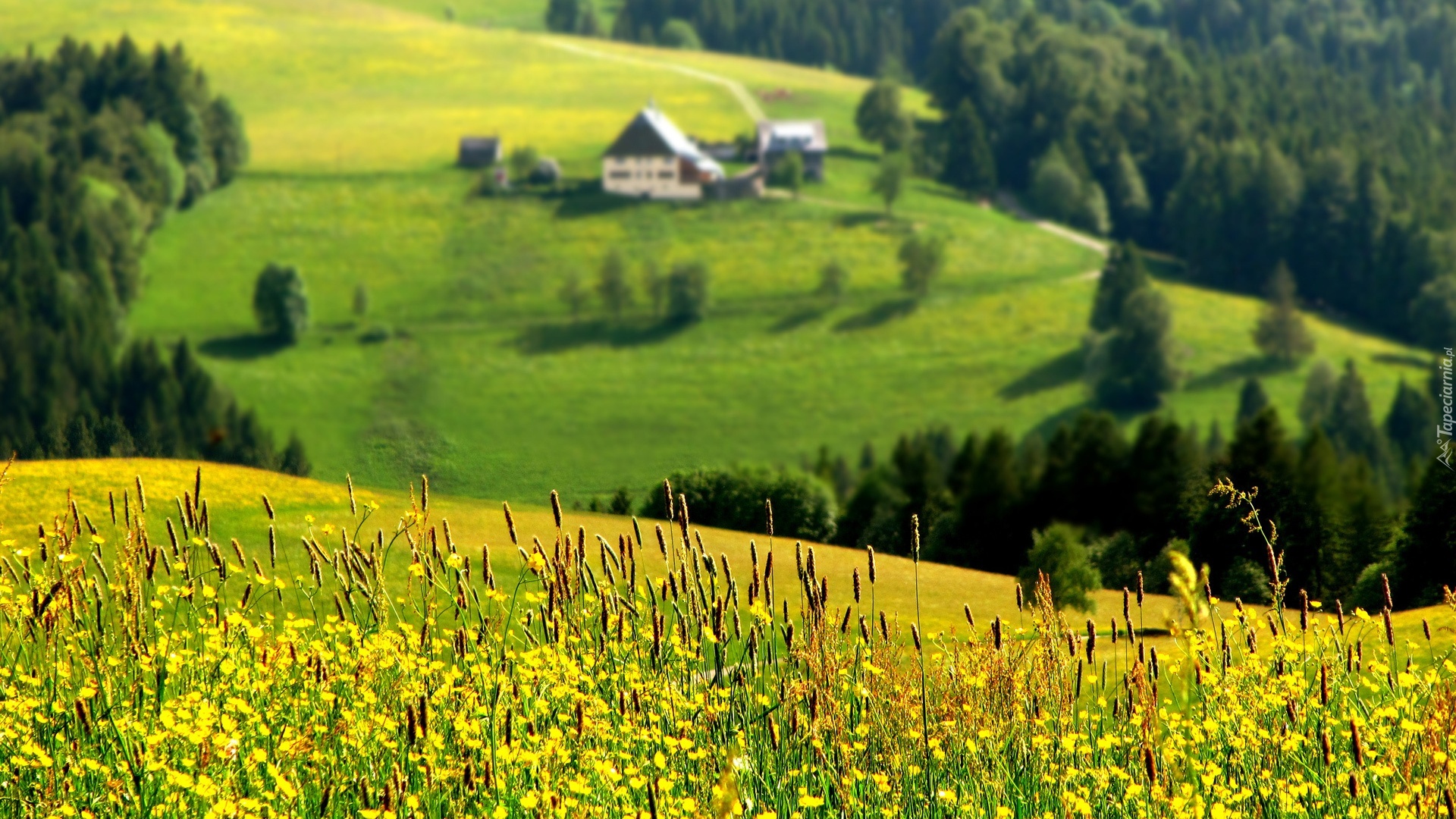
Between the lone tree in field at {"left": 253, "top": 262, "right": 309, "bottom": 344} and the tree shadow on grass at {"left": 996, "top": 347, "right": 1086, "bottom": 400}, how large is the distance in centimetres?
5784

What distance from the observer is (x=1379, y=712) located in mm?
12391

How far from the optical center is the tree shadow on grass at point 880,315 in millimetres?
133375

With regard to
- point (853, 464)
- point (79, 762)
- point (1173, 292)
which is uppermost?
point (79, 762)

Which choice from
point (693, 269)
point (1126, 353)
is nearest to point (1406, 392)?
point (1126, 353)

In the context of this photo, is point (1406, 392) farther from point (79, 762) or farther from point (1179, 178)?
point (79, 762)

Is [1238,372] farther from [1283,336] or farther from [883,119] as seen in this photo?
[883,119]

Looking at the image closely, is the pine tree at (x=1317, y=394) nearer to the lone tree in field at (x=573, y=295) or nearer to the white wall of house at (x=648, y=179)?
the lone tree in field at (x=573, y=295)

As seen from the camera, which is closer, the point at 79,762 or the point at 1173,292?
the point at 79,762

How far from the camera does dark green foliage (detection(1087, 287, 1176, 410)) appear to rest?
128750mm

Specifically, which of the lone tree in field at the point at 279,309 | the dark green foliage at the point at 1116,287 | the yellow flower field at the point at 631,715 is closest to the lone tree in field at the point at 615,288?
the lone tree in field at the point at 279,309

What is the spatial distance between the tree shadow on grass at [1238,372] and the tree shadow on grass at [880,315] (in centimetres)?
2491

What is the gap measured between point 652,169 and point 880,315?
35480 mm

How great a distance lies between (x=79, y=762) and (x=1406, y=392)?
130 m

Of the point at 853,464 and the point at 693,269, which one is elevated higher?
the point at 693,269
